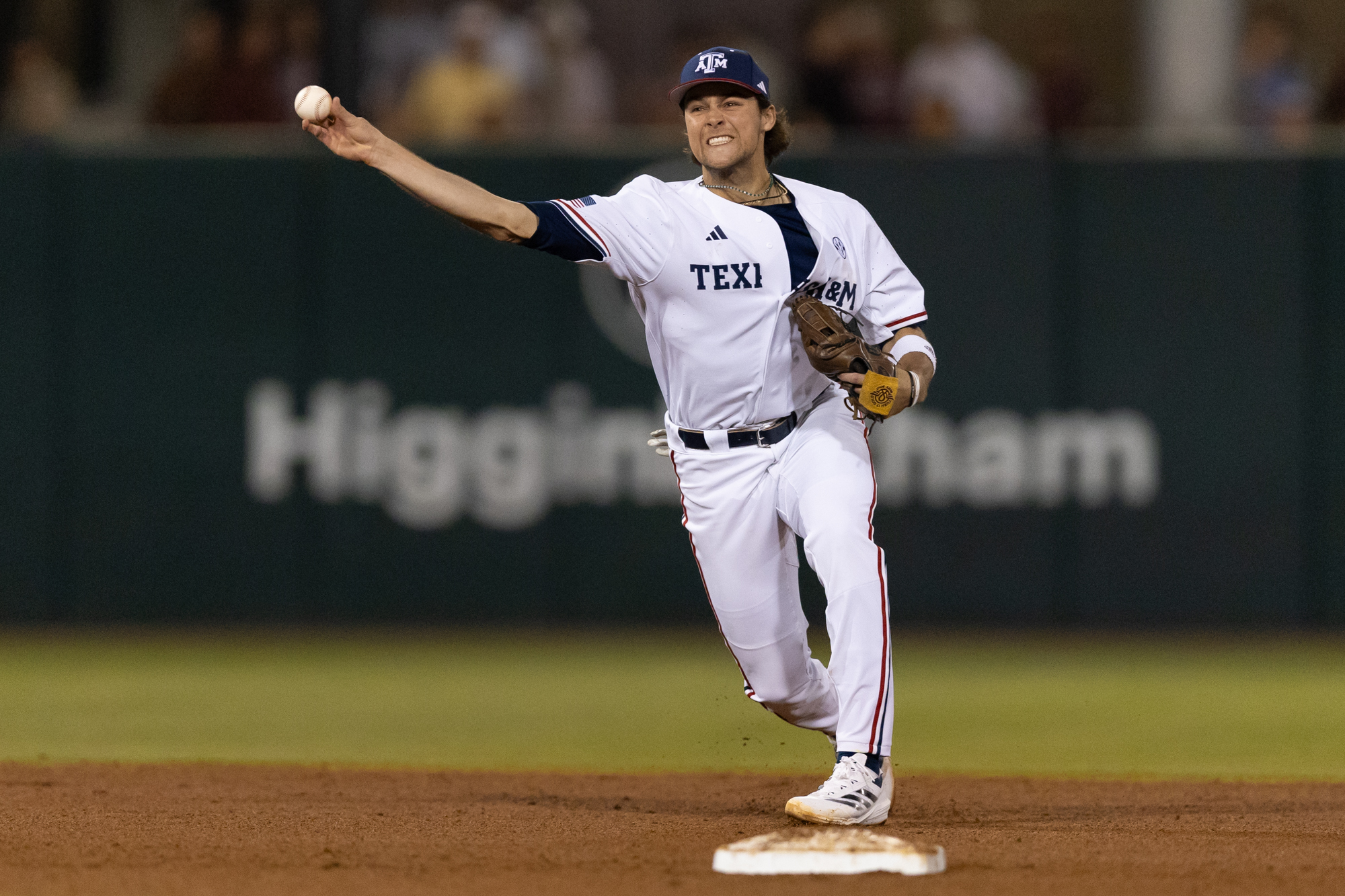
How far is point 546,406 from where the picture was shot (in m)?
10.3

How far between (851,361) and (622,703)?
11.6 ft

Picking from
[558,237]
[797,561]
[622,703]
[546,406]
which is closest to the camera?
[558,237]

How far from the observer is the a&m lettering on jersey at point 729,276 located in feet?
16.4

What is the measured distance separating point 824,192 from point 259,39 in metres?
6.31

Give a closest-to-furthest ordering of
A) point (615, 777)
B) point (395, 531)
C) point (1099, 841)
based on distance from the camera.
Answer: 1. point (1099, 841)
2. point (615, 777)
3. point (395, 531)

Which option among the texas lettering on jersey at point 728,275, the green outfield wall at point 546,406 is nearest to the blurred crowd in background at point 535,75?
the green outfield wall at point 546,406

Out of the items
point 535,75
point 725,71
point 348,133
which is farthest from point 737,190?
point 535,75

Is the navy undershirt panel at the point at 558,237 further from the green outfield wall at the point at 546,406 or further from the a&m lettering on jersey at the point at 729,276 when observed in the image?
the green outfield wall at the point at 546,406

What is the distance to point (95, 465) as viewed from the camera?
1020cm

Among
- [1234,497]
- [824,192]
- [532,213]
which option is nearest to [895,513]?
[1234,497]

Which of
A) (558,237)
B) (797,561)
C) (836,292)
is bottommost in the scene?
(797,561)

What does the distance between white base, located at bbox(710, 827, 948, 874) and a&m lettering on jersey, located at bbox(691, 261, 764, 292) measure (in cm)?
155

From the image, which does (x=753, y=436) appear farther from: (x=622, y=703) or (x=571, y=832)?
(x=622, y=703)

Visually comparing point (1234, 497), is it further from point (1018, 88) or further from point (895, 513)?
point (1018, 88)
